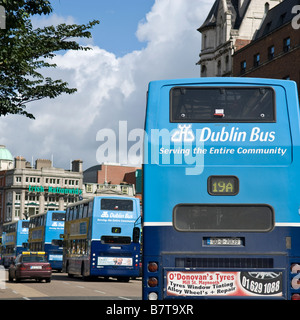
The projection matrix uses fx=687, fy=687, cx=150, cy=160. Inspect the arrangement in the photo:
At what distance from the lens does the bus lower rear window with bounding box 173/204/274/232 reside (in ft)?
38.2

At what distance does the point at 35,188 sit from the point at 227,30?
78436 mm

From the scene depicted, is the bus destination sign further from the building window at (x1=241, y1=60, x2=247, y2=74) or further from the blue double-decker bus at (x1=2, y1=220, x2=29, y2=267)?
the building window at (x1=241, y1=60, x2=247, y2=74)

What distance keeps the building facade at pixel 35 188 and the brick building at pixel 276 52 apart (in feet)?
279

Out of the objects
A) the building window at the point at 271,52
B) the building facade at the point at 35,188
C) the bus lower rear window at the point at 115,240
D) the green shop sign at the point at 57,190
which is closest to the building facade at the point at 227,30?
the building window at the point at 271,52

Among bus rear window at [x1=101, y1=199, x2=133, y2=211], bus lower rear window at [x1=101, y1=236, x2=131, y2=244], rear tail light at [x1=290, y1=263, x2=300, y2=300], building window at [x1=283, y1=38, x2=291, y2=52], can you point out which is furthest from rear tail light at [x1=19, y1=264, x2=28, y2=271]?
building window at [x1=283, y1=38, x2=291, y2=52]

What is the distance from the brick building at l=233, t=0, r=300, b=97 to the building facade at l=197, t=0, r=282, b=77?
21.4 feet

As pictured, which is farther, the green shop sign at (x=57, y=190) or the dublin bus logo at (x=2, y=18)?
the green shop sign at (x=57, y=190)

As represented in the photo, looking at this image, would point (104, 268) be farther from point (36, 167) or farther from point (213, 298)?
point (36, 167)

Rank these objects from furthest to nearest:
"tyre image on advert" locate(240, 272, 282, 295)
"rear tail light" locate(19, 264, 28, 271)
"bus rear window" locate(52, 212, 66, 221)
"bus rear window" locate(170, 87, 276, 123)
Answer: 1. "bus rear window" locate(52, 212, 66, 221)
2. "rear tail light" locate(19, 264, 28, 271)
3. "bus rear window" locate(170, 87, 276, 123)
4. "tyre image on advert" locate(240, 272, 282, 295)

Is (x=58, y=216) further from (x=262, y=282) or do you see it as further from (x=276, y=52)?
(x=262, y=282)

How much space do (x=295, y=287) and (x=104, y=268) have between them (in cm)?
2325

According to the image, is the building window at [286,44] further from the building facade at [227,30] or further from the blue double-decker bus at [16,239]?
the blue double-decker bus at [16,239]

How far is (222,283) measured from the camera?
11703mm

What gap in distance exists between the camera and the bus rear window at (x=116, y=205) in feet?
110
